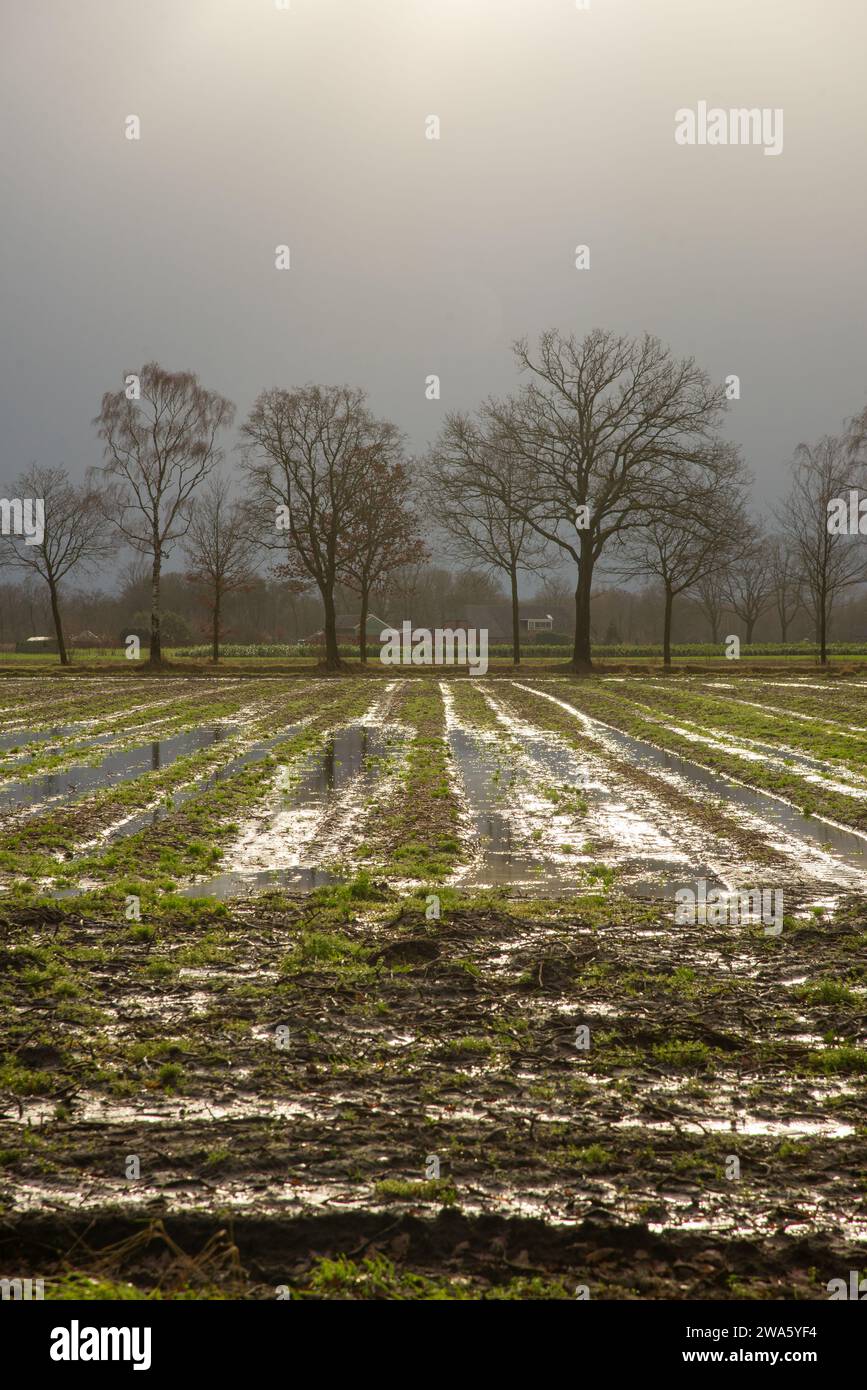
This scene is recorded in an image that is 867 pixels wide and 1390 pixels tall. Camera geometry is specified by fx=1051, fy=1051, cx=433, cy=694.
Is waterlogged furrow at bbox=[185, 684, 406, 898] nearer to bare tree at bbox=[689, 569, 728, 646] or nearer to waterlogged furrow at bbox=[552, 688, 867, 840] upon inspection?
waterlogged furrow at bbox=[552, 688, 867, 840]

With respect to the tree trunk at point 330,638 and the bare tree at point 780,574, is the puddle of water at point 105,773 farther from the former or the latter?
the bare tree at point 780,574

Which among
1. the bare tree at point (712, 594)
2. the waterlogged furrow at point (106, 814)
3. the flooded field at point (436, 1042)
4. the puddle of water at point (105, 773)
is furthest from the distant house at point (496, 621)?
the flooded field at point (436, 1042)

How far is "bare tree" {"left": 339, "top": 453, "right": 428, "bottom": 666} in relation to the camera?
49.6 m

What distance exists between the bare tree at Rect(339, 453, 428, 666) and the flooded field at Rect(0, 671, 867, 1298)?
38.1 meters

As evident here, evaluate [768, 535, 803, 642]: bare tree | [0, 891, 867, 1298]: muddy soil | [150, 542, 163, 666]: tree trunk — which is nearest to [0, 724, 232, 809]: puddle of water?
[0, 891, 867, 1298]: muddy soil

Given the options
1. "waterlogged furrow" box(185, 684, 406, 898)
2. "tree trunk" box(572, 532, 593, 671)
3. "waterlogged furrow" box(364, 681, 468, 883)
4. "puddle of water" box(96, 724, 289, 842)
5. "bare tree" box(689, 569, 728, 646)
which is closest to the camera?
"waterlogged furrow" box(185, 684, 406, 898)

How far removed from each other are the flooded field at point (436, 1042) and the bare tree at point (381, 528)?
3814cm

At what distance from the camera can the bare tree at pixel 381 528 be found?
163 feet

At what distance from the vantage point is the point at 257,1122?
4.42 m

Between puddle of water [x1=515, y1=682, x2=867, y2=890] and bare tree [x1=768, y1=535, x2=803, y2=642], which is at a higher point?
bare tree [x1=768, y1=535, x2=803, y2=642]

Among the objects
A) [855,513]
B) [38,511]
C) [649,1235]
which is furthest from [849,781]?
[38,511]
